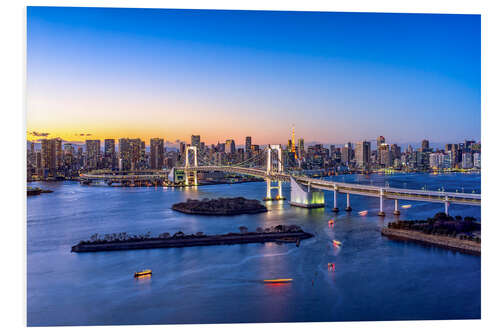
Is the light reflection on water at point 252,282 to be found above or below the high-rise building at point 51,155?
below

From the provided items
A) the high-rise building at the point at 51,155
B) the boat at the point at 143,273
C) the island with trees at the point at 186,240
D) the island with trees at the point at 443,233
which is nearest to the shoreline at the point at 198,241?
the island with trees at the point at 186,240

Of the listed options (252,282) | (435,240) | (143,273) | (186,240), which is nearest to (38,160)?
(186,240)

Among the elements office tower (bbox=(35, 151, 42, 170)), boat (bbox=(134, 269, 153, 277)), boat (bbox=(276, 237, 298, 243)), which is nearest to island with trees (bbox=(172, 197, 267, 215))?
boat (bbox=(276, 237, 298, 243))

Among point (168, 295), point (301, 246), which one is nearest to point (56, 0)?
point (168, 295)

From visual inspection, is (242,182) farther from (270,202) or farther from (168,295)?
(168,295)

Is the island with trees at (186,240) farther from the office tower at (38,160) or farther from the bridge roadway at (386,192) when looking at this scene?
the office tower at (38,160)

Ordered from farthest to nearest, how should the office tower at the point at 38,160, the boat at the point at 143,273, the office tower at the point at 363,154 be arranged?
1. the office tower at the point at 363,154
2. the office tower at the point at 38,160
3. the boat at the point at 143,273

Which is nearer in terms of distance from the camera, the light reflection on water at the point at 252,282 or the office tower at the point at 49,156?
the light reflection on water at the point at 252,282
